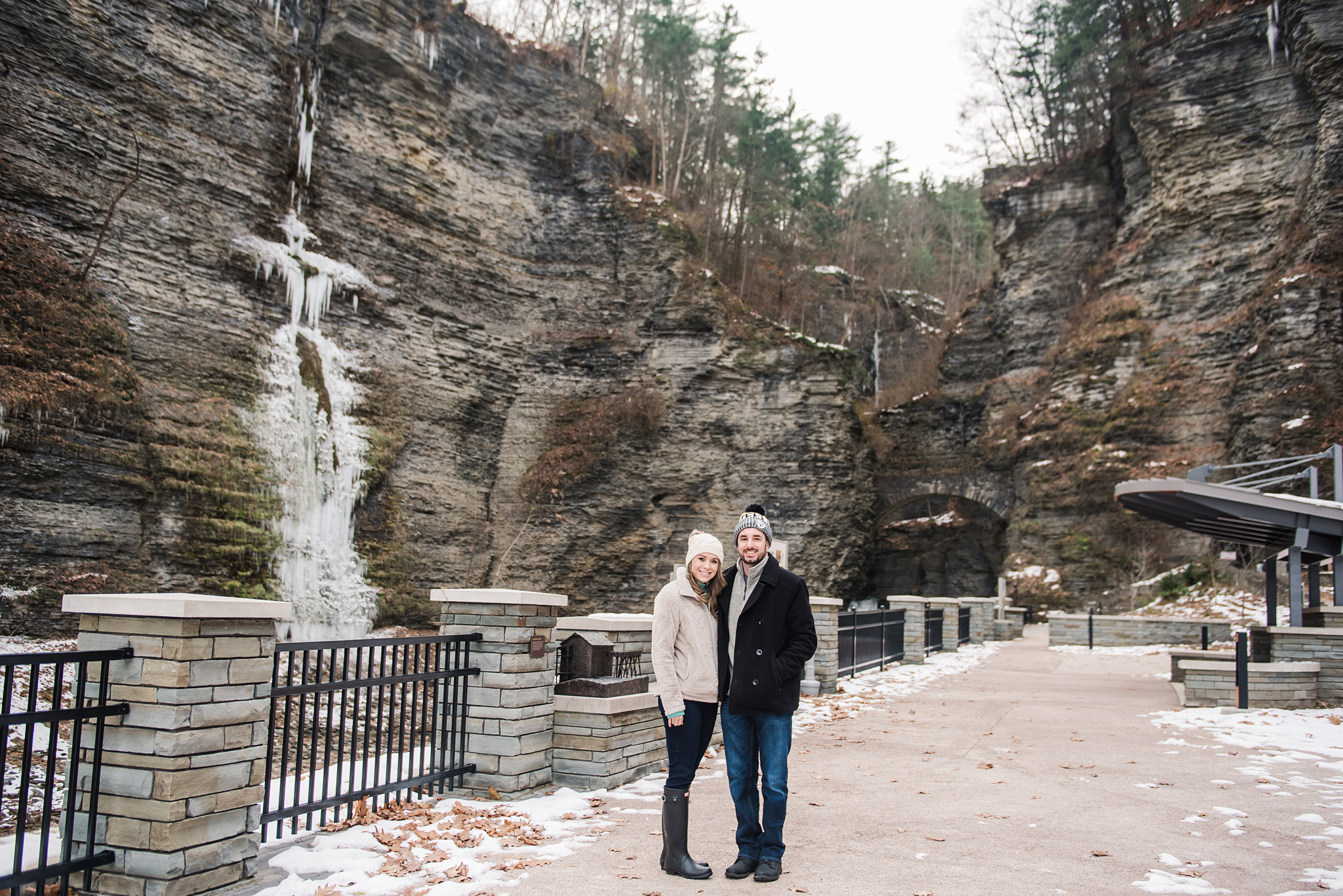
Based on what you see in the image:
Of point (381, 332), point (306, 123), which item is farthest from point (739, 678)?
point (306, 123)

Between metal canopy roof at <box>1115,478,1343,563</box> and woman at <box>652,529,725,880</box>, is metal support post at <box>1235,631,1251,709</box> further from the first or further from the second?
woman at <box>652,529,725,880</box>

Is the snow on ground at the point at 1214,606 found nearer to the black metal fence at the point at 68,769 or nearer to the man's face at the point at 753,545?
the man's face at the point at 753,545

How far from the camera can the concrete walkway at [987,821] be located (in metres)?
4.08

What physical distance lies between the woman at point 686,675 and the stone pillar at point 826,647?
705cm

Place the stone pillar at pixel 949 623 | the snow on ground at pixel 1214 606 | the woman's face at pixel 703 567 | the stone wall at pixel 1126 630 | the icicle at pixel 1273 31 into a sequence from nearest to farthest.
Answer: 1. the woman's face at pixel 703 567
2. the stone pillar at pixel 949 623
3. the stone wall at pixel 1126 630
4. the snow on ground at pixel 1214 606
5. the icicle at pixel 1273 31

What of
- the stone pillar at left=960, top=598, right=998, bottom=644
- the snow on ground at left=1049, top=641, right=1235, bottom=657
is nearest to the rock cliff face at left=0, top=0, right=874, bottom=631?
the stone pillar at left=960, top=598, right=998, bottom=644

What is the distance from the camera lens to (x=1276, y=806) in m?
5.47

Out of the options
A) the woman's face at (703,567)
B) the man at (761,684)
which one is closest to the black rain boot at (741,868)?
the man at (761,684)

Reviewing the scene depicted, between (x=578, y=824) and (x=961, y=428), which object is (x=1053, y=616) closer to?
(x=961, y=428)

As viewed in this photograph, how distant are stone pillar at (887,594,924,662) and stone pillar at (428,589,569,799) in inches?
426

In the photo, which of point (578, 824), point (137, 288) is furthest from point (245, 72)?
point (578, 824)

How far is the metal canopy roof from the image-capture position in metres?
11.1

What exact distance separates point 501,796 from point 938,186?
5396 centimetres

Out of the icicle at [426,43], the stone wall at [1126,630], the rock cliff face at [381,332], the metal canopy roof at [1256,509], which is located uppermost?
the icicle at [426,43]
